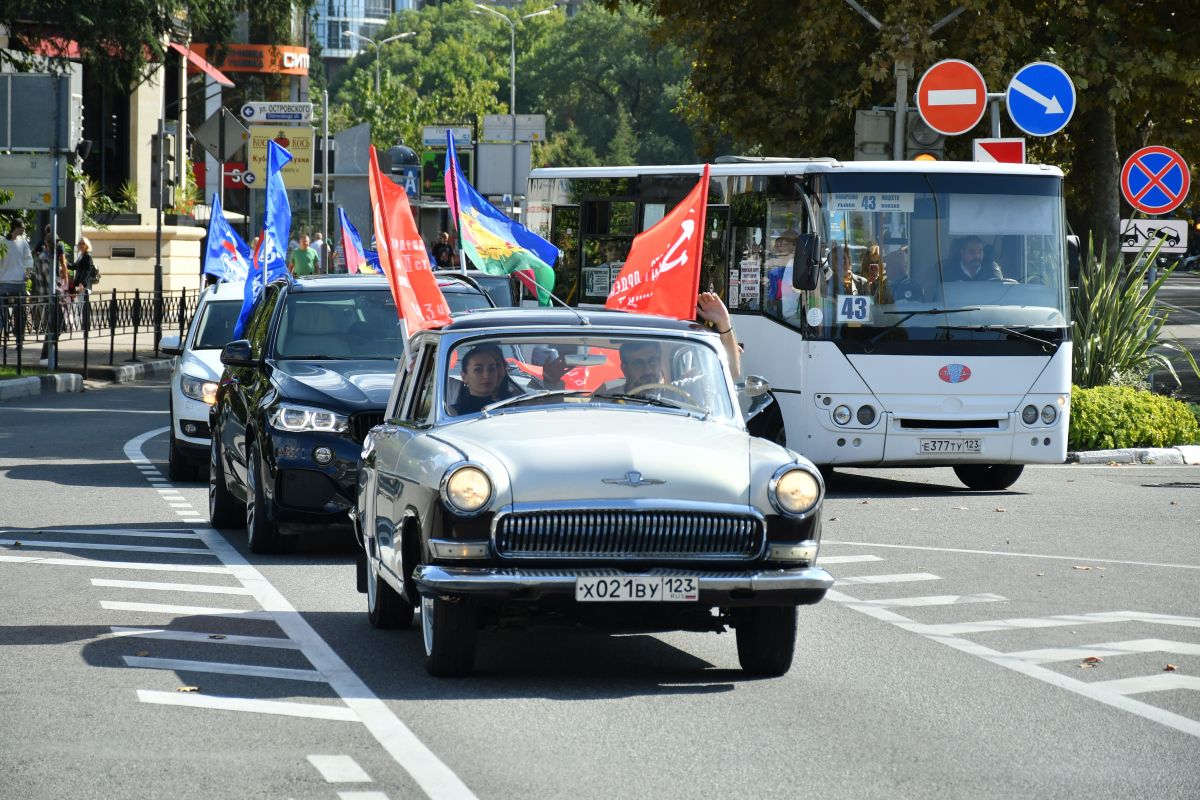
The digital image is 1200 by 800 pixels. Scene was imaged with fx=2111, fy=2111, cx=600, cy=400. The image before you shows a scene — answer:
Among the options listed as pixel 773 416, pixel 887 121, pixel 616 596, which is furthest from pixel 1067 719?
pixel 887 121

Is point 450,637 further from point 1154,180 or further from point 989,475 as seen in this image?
point 1154,180

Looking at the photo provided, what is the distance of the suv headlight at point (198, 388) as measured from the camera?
1714 centimetres

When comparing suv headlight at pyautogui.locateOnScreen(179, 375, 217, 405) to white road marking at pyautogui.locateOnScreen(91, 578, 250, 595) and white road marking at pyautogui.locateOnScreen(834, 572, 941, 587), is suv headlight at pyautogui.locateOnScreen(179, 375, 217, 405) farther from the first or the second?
white road marking at pyautogui.locateOnScreen(834, 572, 941, 587)

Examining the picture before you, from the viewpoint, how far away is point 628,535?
8.08 m

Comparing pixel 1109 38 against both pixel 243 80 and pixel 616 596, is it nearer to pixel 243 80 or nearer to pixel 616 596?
pixel 616 596

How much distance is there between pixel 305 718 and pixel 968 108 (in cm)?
1535

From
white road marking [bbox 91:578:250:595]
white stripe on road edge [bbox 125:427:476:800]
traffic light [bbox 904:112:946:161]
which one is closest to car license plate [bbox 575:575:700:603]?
white stripe on road edge [bbox 125:427:476:800]

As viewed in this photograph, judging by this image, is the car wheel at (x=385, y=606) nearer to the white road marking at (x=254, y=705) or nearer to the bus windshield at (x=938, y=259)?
the white road marking at (x=254, y=705)

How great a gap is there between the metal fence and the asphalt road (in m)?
17.3

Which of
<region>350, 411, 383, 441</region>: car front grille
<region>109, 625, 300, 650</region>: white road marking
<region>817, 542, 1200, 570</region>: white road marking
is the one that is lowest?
<region>817, 542, 1200, 570</region>: white road marking

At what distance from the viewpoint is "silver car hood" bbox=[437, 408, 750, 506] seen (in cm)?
805

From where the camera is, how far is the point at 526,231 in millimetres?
20672

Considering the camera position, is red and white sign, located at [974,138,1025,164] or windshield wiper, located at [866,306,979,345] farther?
red and white sign, located at [974,138,1025,164]

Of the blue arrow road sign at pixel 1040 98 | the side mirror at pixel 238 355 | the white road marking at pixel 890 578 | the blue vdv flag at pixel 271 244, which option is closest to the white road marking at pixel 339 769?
the white road marking at pixel 890 578
